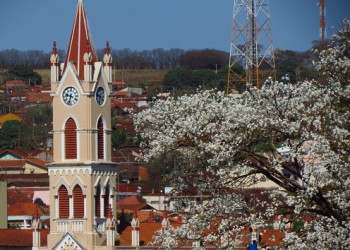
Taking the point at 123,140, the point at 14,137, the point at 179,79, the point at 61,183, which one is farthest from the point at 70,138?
the point at 179,79

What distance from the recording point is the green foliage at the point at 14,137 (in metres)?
149

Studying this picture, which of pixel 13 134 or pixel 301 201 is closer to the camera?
pixel 301 201

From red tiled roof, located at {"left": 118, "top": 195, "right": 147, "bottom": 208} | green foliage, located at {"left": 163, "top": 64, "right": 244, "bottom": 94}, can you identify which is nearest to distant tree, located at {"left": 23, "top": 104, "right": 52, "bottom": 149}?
green foliage, located at {"left": 163, "top": 64, "right": 244, "bottom": 94}

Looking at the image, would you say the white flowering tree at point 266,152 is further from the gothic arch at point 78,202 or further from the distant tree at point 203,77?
the distant tree at point 203,77

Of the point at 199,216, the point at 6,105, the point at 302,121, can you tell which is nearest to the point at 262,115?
the point at 302,121

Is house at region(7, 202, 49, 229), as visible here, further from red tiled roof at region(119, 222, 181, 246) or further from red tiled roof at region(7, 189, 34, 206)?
red tiled roof at region(119, 222, 181, 246)

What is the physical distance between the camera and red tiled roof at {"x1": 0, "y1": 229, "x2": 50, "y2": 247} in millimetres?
72875

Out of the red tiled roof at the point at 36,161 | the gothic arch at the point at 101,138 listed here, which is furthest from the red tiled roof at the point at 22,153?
the gothic arch at the point at 101,138

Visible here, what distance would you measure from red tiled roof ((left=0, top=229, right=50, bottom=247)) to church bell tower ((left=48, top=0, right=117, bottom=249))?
467 centimetres

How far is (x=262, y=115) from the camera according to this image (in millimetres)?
34656

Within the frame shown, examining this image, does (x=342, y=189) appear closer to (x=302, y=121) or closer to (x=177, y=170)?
(x=302, y=121)

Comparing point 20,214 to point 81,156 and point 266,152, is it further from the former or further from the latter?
point 266,152

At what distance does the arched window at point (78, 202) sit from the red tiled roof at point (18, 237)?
16.2ft

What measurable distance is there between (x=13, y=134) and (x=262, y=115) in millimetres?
116990
